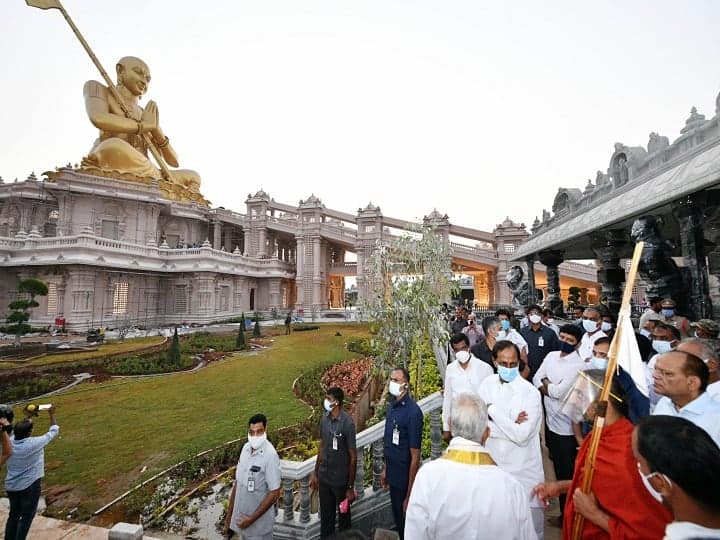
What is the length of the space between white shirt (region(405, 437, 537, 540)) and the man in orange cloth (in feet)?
1.29

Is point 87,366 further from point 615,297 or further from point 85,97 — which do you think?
point 85,97

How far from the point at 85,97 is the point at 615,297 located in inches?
1595

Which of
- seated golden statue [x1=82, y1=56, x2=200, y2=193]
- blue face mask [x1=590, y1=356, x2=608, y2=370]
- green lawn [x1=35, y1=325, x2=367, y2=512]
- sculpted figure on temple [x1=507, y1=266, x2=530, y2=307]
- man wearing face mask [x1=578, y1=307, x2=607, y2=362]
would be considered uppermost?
seated golden statue [x1=82, y1=56, x2=200, y2=193]

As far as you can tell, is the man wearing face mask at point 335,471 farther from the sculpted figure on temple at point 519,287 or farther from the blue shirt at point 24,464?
the sculpted figure on temple at point 519,287

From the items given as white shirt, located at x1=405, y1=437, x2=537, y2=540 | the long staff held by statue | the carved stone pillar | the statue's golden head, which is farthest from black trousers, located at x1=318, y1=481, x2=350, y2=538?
the statue's golden head

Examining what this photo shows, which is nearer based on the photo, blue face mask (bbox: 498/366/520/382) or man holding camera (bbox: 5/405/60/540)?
blue face mask (bbox: 498/366/520/382)

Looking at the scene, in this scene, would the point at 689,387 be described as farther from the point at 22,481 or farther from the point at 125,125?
the point at 125,125

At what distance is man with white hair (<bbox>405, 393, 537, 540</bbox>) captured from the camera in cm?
172

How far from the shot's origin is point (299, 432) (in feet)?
22.6

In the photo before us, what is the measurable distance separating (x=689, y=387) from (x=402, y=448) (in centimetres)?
235

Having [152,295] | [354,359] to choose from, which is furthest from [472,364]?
[152,295]

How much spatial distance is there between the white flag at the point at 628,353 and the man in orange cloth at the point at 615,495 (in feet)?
0.80

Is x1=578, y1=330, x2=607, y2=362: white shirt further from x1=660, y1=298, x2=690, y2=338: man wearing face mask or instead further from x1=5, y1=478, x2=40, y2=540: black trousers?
x1=5, y1=478, x2=40, y2=540: black trousers

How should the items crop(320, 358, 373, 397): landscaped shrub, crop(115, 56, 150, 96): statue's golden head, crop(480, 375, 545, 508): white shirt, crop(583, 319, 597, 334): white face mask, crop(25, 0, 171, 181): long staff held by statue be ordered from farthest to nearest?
crop(115, 56, 150, 96): statue's golden head < crop(25, 0, 171, 181): long staff held by statue < crop(320, 358, 373, 397): landscaped shrub < crop(583, 319, 597, 334): white face mask < crop(480, 375, 545, 508): white shirt
